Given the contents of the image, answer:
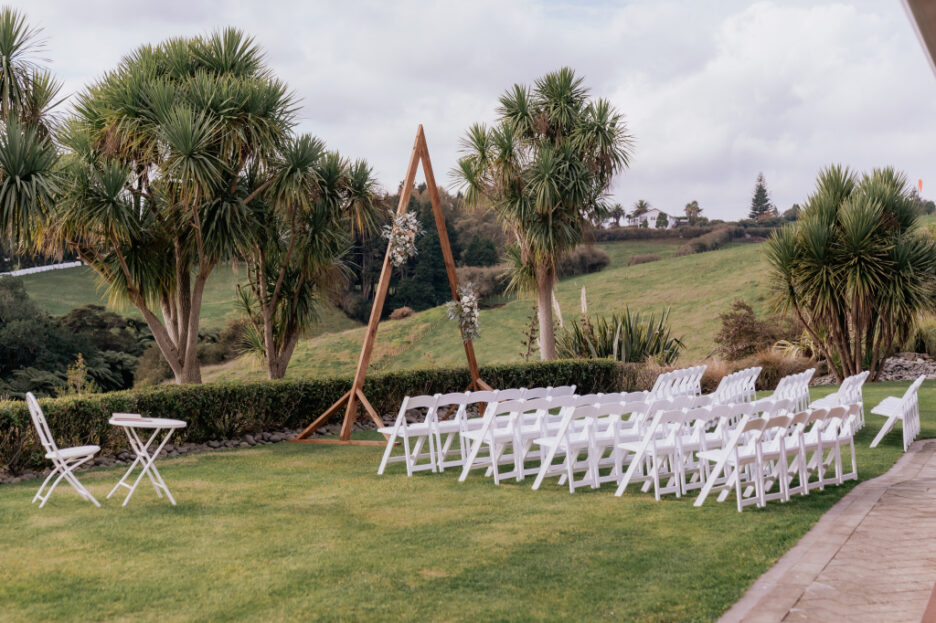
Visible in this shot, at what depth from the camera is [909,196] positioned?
53.8 feet

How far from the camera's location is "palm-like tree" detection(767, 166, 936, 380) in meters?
15.3

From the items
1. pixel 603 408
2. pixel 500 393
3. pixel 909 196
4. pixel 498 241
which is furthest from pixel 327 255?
pixel 498 241

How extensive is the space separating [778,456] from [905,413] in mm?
3328

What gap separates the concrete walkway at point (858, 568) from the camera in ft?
12.1

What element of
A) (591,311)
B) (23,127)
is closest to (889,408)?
(23,127)

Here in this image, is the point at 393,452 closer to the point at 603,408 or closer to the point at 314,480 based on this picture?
the point at 314,480

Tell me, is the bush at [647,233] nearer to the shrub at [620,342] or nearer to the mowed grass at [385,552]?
the shrub at [620,342]

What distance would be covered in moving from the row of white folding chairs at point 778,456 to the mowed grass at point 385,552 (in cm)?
14

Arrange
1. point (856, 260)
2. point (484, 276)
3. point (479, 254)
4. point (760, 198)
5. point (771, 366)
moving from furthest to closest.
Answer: point (760, 198), point (479, 254), point (484, 276), point (771, 366), point (856, 260)

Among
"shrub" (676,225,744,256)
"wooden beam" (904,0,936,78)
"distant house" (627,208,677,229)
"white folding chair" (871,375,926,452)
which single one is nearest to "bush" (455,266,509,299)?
"shrub" (676,225,744,256)

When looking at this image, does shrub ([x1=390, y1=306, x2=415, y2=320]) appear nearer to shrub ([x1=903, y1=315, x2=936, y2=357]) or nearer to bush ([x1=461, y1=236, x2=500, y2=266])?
bush ([x1=461, y1=236, x2=500, y2=266])

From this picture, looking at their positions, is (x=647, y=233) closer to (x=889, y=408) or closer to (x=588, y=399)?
(x=889, y=408)

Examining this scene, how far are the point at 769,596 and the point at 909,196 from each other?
1509 centimetres

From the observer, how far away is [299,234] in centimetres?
1353
